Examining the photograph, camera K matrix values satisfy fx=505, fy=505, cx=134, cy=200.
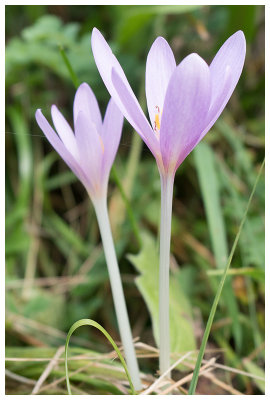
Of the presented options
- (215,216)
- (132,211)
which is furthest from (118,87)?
(132,211)

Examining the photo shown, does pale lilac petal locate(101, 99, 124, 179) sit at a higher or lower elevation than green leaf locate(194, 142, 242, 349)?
higher

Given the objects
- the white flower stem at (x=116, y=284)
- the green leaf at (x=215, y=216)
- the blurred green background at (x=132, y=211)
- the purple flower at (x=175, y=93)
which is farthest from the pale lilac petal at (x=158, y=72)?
the green leaf at (x=215, y=216)

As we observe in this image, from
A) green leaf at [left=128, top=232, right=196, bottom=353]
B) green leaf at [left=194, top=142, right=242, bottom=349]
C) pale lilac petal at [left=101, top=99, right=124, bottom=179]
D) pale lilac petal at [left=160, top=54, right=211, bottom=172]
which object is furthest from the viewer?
green leaf at [left=194, top=142, right=242, bottom=349]

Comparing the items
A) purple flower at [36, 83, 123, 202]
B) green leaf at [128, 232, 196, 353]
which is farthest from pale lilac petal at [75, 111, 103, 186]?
green leaf at [128, 232, 196, 353]

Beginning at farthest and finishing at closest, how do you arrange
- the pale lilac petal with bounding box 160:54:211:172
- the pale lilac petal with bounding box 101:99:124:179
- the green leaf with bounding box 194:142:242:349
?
the green leaf with bounding box 194:142:242:349 < the pale lilac petal with bounding box 101:99:124:179 < the pale lilac petal with bounding box 160:54:211:172

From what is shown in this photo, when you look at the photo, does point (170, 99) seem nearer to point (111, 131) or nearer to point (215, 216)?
point (111, 131)

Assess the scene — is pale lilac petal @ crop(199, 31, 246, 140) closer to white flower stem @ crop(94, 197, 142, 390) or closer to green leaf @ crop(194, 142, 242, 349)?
white flower stem @ crop(94, 197, 142, 390)
